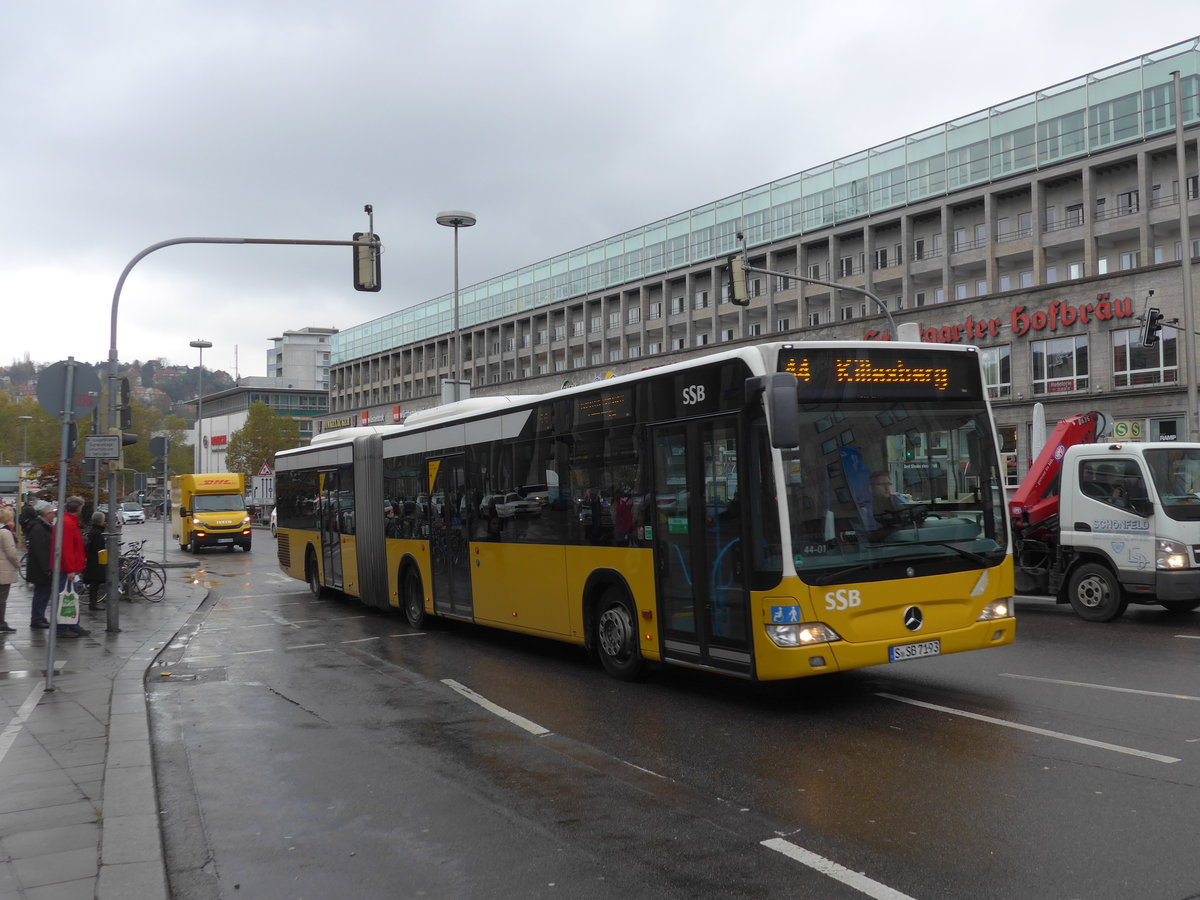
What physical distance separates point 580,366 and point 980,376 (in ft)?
221

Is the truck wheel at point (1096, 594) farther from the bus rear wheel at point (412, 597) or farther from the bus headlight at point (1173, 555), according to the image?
the bus rear wheel at point (412, 597)

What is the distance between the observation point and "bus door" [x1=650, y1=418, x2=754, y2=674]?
26.6 ft

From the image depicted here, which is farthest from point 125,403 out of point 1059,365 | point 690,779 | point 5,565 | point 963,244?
point 963,244

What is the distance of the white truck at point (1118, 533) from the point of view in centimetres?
1223

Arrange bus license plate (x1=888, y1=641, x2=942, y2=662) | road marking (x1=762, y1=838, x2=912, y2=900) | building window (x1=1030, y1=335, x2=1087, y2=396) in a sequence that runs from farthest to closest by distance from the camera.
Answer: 1. building window (x1=1030, y1=335, x2=1087, y2=396)
2. bus license plate (x1=888, y1=641, x2=942, y2=662)
3. road marking (x1=762, y1=838, x2=912, y2=900)

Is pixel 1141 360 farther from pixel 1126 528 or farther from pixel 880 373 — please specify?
pixel 880 373

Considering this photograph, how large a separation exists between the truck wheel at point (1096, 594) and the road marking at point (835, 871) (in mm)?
9243

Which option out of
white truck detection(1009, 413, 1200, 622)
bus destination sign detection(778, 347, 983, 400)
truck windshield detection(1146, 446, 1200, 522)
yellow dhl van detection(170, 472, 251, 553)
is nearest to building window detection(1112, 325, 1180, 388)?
white truck detection(1009, 413, 1200, 622)

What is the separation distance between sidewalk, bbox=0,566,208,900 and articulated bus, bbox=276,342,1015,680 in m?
4.16

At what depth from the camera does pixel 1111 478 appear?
1291 centimetres

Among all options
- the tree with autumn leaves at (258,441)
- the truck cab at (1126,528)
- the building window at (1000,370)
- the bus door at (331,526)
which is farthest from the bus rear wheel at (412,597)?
the tree with autumn leaves at (258,441)

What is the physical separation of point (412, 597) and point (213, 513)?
2588 centimetres

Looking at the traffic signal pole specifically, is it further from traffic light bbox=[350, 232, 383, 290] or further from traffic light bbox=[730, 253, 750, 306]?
traffic light bbox=[730, 253, 750, 306]

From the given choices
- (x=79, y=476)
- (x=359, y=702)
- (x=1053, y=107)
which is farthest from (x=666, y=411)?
(x=1053, y=107)
